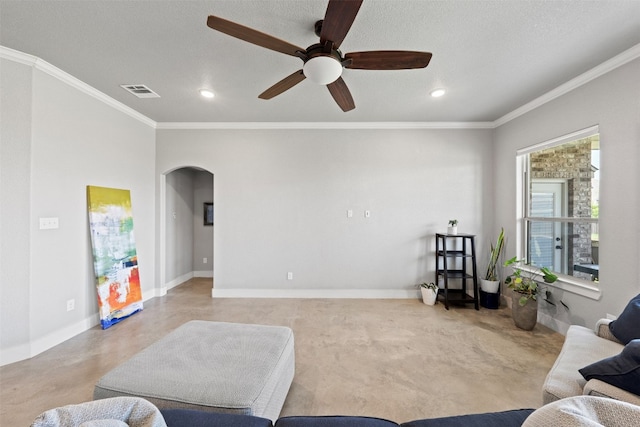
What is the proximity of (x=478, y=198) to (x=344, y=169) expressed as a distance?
7.13 ft

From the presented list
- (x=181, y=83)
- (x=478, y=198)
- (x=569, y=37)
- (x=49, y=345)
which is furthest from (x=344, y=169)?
(x=49, y=345)

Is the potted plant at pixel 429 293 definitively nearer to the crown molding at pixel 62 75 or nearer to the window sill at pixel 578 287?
the window sill at pixel 578 287

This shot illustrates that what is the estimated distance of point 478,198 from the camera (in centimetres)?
410

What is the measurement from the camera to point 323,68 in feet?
6.06

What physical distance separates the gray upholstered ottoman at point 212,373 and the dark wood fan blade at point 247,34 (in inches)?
76.8

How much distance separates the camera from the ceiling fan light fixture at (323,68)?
5.87 ft

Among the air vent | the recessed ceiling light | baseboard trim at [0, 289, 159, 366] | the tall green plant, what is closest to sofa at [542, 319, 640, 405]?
the tall green plant

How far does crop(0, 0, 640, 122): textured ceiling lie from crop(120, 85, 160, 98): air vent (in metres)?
0.09

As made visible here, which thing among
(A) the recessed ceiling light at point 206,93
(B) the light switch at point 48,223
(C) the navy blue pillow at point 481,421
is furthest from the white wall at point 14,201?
(C) the navy blue pillow at point 481,421

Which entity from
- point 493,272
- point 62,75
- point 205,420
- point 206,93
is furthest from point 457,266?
point 62,75

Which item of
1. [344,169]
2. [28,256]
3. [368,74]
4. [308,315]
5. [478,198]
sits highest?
[368,74]

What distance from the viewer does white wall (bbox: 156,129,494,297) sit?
4.10 meters

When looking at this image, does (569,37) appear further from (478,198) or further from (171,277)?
(171,277)

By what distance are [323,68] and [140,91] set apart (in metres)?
2.50
